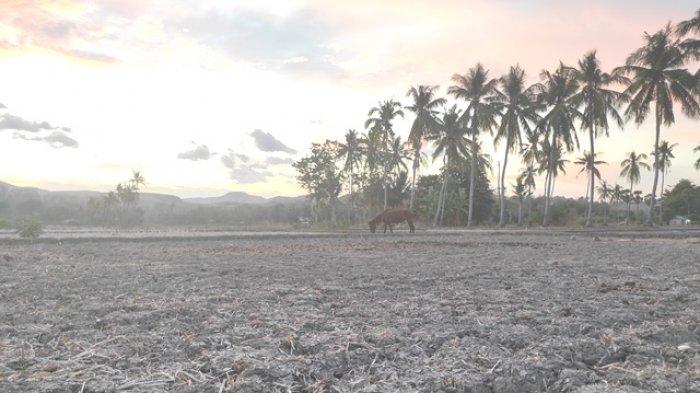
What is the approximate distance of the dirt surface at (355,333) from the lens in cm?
300

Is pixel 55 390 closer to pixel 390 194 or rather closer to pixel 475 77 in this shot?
pixel 475 77

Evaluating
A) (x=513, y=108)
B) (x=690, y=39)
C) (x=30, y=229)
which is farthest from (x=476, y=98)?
(x=30, y=229)

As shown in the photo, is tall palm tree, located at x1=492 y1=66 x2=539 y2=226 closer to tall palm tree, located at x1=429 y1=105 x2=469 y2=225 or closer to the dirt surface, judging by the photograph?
tall palm tree, located at x1=429 y1=105 x2=469 y2=225

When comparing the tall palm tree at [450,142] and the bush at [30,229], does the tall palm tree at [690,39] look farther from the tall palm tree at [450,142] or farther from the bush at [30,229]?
the bush at [30,229]

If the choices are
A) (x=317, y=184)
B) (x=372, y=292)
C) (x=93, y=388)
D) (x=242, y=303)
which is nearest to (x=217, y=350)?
(x=93, y=388)

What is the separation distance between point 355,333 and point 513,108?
38.4m

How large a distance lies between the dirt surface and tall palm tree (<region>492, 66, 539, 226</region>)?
→ 32.8 meters

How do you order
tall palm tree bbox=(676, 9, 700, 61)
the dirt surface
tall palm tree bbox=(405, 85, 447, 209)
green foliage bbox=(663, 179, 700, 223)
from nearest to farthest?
the dirt surface → tall palm tree bbox=(676, 9, 700, 61) → tall palm tree bbox=(405, 85, 447, 209) → green foliage bbox=(663, 179, 700, 223)

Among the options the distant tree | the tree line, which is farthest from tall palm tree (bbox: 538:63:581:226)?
the distant tree

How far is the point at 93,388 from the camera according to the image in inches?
113

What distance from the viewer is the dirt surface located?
9.83 ft

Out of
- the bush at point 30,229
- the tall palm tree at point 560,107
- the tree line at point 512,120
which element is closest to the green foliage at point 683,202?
the tree line at point 512,120

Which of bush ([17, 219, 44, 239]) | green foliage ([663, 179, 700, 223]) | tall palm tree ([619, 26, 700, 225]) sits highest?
tall palm tree ([619, 26, 700, 225])

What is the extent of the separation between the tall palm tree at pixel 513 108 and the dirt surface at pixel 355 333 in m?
32.8
